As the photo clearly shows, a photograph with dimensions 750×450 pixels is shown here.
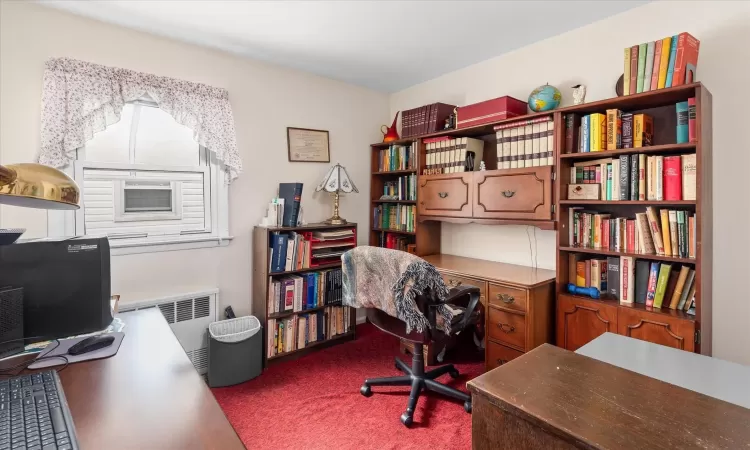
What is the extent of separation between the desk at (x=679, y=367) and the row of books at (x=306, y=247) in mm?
2140

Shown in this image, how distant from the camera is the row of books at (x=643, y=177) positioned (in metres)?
1.85

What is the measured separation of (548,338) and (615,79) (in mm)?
1666

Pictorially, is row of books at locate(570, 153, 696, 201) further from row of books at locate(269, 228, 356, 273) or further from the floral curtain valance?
the floral curtain valance

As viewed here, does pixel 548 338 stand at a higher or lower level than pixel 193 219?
lower

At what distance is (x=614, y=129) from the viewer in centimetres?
208

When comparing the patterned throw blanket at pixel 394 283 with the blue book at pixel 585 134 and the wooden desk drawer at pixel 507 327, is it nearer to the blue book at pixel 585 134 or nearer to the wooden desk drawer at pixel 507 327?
the wooden desk drawer at pixel 507 327

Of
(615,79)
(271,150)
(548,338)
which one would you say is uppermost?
(615,79)

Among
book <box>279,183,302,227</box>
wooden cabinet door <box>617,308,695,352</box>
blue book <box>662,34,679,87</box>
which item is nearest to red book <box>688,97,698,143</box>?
blue book <box>662,34,679,87</box>

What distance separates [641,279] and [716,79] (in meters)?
1.12

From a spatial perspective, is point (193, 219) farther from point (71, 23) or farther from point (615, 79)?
point (615, 79)

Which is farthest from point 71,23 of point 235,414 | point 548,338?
point 548,338

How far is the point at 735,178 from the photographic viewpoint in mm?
1904

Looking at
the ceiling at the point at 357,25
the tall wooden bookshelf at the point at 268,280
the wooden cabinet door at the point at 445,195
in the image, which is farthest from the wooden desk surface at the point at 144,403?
the wooden cabinet door at the point at 445,195

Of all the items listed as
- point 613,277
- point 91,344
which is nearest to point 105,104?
point 91,344
